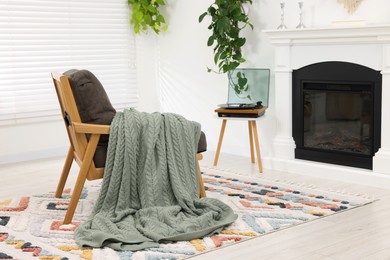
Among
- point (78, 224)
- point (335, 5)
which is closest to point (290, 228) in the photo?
point (78, 224)

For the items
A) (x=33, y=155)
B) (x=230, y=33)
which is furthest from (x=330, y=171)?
(x=33, y=155)

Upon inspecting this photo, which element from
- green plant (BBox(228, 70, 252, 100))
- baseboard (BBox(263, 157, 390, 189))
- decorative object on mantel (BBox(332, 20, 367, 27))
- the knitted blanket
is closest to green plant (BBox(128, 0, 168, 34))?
green plant (BBox(228, 70, 252, 100))

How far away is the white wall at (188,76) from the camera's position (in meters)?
5.08

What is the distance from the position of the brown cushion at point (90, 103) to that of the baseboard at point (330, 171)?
1703mm

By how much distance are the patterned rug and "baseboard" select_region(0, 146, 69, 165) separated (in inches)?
56.6

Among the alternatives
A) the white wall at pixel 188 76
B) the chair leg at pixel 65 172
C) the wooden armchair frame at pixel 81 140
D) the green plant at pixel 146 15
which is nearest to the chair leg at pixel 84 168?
the wooden armchair frame at pixel 81 140

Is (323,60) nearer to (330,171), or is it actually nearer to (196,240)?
(330,171)

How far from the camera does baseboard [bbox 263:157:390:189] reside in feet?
13.8

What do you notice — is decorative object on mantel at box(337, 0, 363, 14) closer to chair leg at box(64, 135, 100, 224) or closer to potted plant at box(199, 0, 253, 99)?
potted plant at box(199, 0, 253, 99)

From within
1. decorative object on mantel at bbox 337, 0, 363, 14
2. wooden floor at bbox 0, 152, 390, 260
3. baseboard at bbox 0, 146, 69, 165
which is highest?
decorative object on mantel at bbox 337, 0, 363, 14

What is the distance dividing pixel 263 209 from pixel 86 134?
112 cm

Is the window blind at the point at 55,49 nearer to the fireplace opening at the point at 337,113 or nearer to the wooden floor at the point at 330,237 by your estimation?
the wooden floor at the point at 330,237

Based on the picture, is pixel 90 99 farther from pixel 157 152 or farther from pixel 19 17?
pixel 19 17

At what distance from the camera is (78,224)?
3.41 metres
